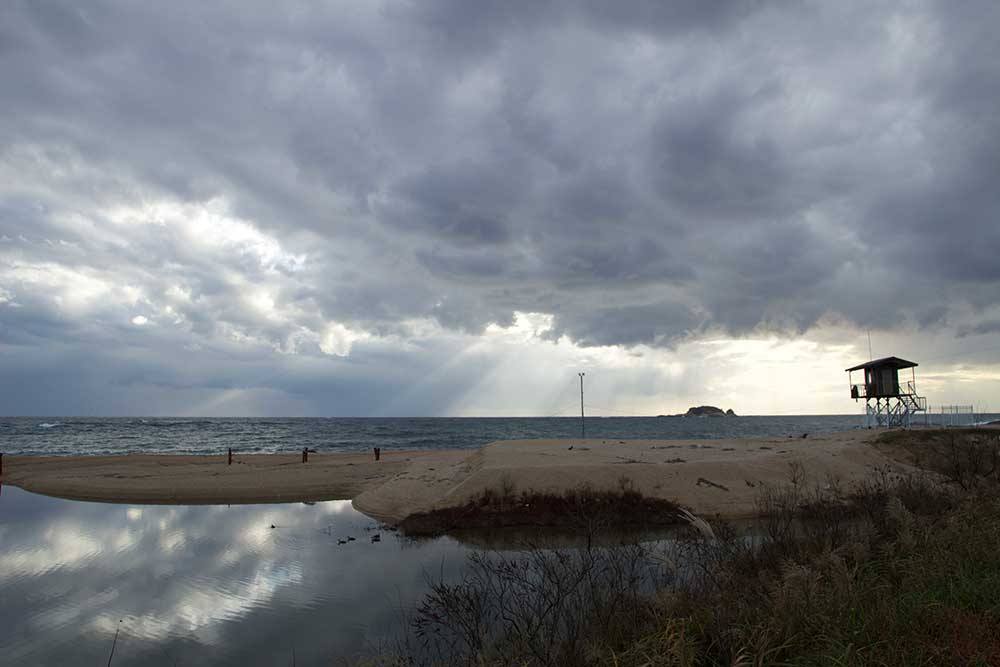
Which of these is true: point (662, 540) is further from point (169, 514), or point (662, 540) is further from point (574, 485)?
point (169, 514)

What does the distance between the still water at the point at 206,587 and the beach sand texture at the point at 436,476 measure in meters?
4.82

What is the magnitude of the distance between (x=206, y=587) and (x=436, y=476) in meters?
15.5

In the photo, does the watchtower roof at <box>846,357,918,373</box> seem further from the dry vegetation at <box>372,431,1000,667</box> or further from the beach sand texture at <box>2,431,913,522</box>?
the dry vegetation at <box>372,431,1000,667</box>

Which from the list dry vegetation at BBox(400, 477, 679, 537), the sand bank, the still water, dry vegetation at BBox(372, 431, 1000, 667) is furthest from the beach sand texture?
dry vegetation at BBox(372, 431, 1000, 667)

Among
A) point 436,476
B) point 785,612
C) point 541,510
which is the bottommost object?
point 541,510

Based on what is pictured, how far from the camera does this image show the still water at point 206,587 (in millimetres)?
9633

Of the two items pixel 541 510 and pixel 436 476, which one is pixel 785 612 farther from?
pixel 436 476

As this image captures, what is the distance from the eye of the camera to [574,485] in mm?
21547

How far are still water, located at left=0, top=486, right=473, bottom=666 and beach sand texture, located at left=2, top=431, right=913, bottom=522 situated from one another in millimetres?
4816

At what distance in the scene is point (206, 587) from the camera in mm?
13094

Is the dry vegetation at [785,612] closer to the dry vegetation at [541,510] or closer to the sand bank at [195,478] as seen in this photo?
the dry vegetation at [541,510]

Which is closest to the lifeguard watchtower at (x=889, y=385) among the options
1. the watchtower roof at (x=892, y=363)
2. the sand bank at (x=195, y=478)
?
the watchtower roof at (x=892, y=363)

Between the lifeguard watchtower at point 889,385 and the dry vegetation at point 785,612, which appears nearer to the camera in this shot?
the dry vegetation at point 785,612

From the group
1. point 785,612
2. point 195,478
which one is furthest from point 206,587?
point 195,478
